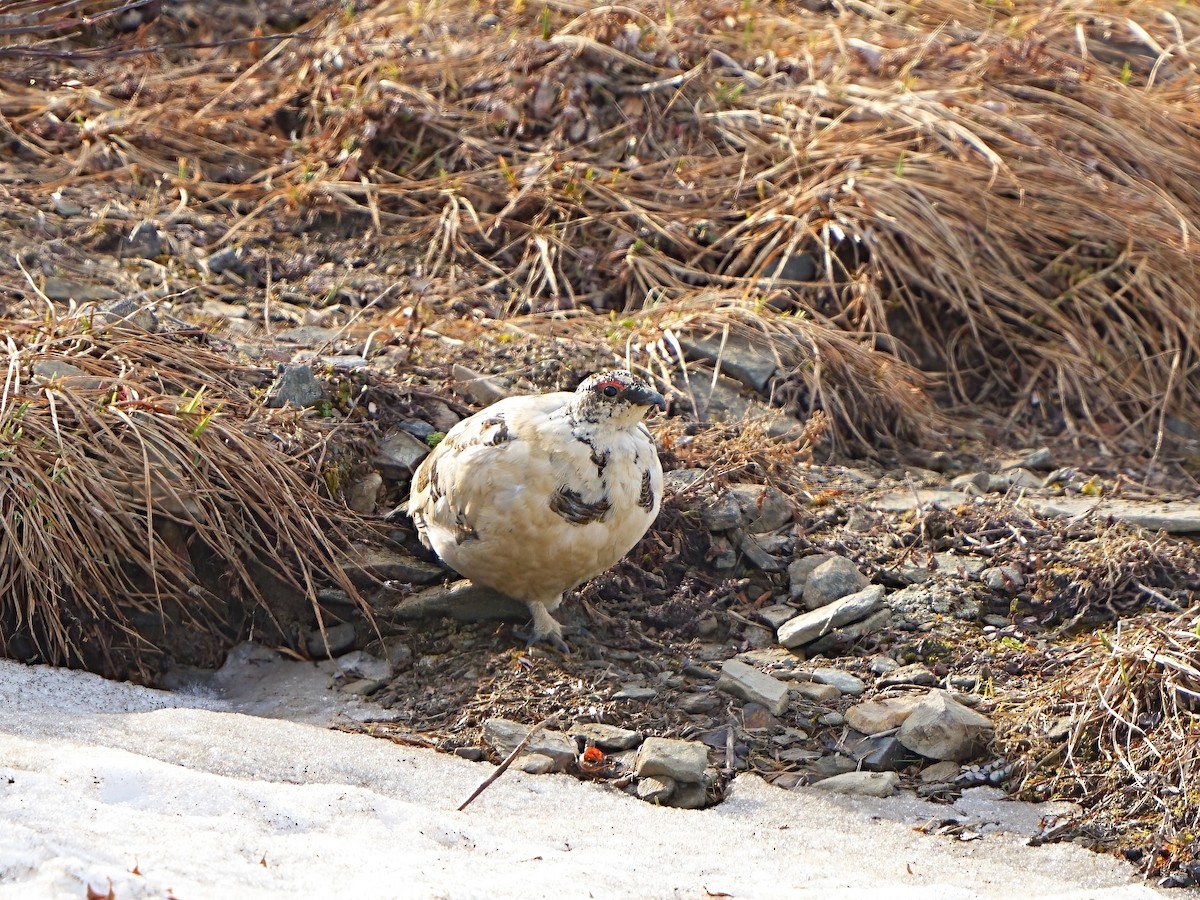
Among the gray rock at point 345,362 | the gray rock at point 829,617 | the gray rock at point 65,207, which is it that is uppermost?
the gray rock at point 65,207

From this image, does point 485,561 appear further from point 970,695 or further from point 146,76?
point 146,76

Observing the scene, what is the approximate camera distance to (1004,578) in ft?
14.5

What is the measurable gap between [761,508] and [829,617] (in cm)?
55

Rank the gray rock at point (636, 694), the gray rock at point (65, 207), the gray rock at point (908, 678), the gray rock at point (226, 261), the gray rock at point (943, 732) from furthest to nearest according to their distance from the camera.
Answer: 1. the gray rock at point (65, 207)
2. the gray rock at point (226, 261)
3. the gray rock at point (908, 678)
4. the gray rock at point (636, 694)
5. the gray rock at point (943, 732)

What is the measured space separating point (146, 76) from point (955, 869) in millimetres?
5710

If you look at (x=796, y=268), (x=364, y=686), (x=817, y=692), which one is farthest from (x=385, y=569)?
(x=796, y=268)

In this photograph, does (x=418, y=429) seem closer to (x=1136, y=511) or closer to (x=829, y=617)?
(x=829, y=617)

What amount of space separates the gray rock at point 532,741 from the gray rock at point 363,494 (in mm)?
1077

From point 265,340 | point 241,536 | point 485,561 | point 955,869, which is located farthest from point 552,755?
point 265,340

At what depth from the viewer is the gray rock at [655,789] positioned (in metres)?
3.38

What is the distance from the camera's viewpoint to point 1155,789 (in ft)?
10.9

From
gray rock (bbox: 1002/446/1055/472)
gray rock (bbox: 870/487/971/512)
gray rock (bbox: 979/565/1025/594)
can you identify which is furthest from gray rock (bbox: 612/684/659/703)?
gray rock (bbox: 1002/446/1055/472)

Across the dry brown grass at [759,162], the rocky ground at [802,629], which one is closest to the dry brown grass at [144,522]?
the rocky ground at [802,629]

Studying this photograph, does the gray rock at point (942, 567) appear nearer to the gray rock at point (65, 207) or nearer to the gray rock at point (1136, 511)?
the gray rock at point (1136, 511)
